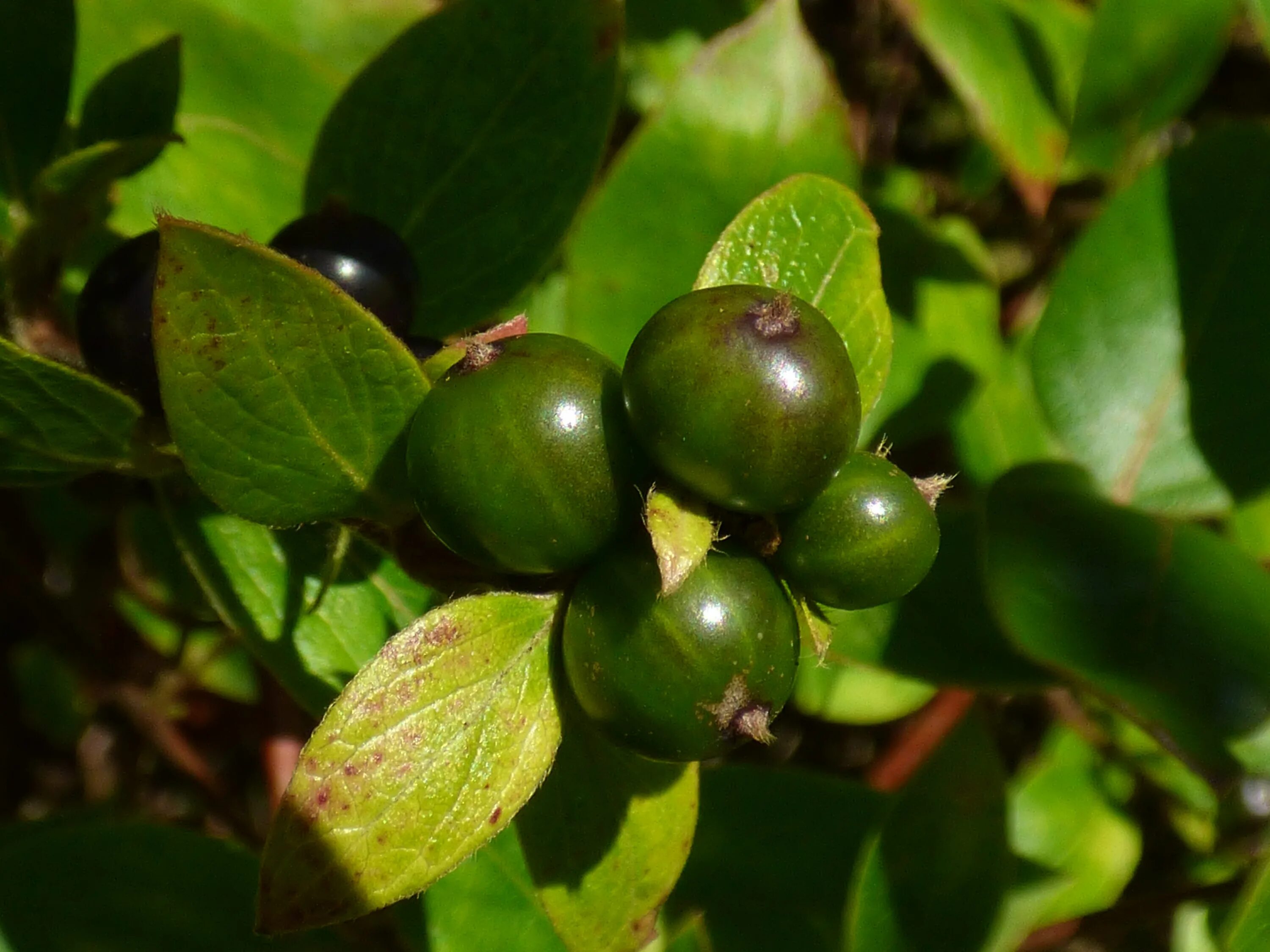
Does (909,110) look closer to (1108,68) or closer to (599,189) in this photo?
(1108,68)

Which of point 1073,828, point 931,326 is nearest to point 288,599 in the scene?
point 931,326

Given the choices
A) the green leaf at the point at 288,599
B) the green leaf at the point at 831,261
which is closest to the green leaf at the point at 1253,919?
the green leaf at the point at 831,261

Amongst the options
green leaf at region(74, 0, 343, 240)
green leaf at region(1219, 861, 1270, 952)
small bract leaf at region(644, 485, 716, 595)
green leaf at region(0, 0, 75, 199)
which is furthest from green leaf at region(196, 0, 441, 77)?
green leaf at region(1219, 861, 1270, 952)

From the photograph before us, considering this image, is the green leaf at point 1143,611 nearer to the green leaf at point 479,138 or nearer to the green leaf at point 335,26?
the green leaf at point 479,138

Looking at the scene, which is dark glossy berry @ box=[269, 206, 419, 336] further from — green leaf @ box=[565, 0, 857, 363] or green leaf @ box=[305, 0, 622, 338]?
green leaf @ box=[565, 0, 857, 363]

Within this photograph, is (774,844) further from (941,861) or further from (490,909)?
(490,909)
